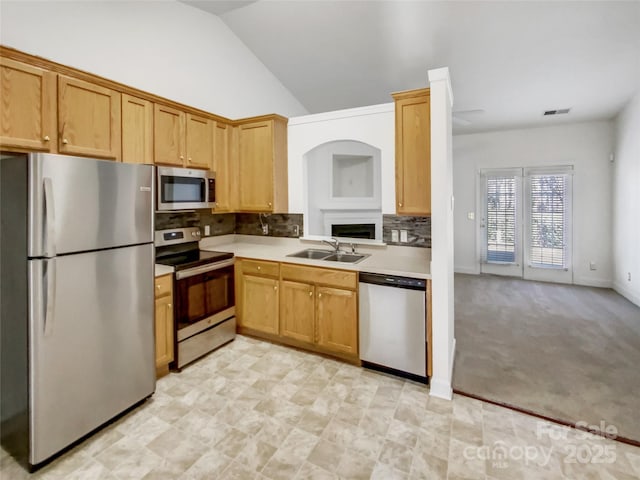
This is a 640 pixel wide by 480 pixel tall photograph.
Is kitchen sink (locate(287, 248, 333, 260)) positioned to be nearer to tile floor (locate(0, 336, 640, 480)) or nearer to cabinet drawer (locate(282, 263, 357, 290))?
cabinet drawer (locate(282, 263, 357, 290))

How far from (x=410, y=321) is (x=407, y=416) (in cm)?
67

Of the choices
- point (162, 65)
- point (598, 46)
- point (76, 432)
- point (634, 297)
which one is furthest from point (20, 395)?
point (634, 297)

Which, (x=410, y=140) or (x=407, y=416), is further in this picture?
(x=410, y=140)

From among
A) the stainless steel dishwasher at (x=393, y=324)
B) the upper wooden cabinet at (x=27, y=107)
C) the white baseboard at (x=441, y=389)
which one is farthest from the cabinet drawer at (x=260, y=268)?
the upper wooden cabinet at (x=27, y=107)

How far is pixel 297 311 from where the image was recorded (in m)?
3.04

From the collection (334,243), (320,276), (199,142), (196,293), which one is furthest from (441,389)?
(199,142)

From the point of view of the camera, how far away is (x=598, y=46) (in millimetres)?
3180

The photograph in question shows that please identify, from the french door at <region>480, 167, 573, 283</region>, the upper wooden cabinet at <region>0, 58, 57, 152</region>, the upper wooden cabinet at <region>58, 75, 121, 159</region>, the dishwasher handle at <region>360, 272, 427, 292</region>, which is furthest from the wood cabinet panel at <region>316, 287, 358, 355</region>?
the french door at <region>480, 167, 573, 283</region>

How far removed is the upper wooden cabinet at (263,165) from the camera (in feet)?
11.5

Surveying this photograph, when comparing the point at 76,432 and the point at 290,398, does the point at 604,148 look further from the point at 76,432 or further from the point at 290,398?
the point at 76,432

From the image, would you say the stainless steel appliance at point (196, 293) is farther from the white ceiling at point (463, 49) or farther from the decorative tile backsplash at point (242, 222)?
the white ceiling at point (463, 49)

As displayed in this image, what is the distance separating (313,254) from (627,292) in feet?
16.3

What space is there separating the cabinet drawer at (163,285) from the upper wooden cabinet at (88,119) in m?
1.03

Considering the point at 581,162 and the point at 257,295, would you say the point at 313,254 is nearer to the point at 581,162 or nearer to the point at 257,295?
the point at 257,295
